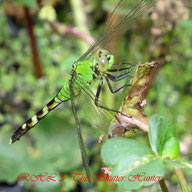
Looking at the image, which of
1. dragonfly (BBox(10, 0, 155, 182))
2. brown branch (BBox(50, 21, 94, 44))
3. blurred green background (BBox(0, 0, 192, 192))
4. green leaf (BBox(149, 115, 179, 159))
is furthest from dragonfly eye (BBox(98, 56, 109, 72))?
brown branch (BBox(50, 21, 94, 44))

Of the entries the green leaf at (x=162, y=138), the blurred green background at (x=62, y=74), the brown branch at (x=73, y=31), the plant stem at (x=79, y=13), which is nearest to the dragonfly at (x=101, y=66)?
the blurred green background at (x=62, y=74)

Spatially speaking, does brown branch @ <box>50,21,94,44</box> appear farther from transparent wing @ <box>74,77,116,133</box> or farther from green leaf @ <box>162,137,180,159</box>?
green leaf @ <box>162,137,180,159</box>

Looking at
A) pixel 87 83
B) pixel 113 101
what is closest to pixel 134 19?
pixel 87 83

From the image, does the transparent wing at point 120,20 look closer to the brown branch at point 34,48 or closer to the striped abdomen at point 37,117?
the striped abdomen at point 37,117

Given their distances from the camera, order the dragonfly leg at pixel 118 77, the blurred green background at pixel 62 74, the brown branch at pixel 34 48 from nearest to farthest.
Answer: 1. the dragonfly leg at pixel 118 77
2. the blurred green background at pixel 62 74
3. the brown branch at pixel 34 48

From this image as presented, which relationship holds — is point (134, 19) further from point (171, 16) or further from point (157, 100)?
point (157, 100)

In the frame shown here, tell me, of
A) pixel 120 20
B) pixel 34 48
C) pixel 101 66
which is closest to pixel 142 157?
pixel 101 66
